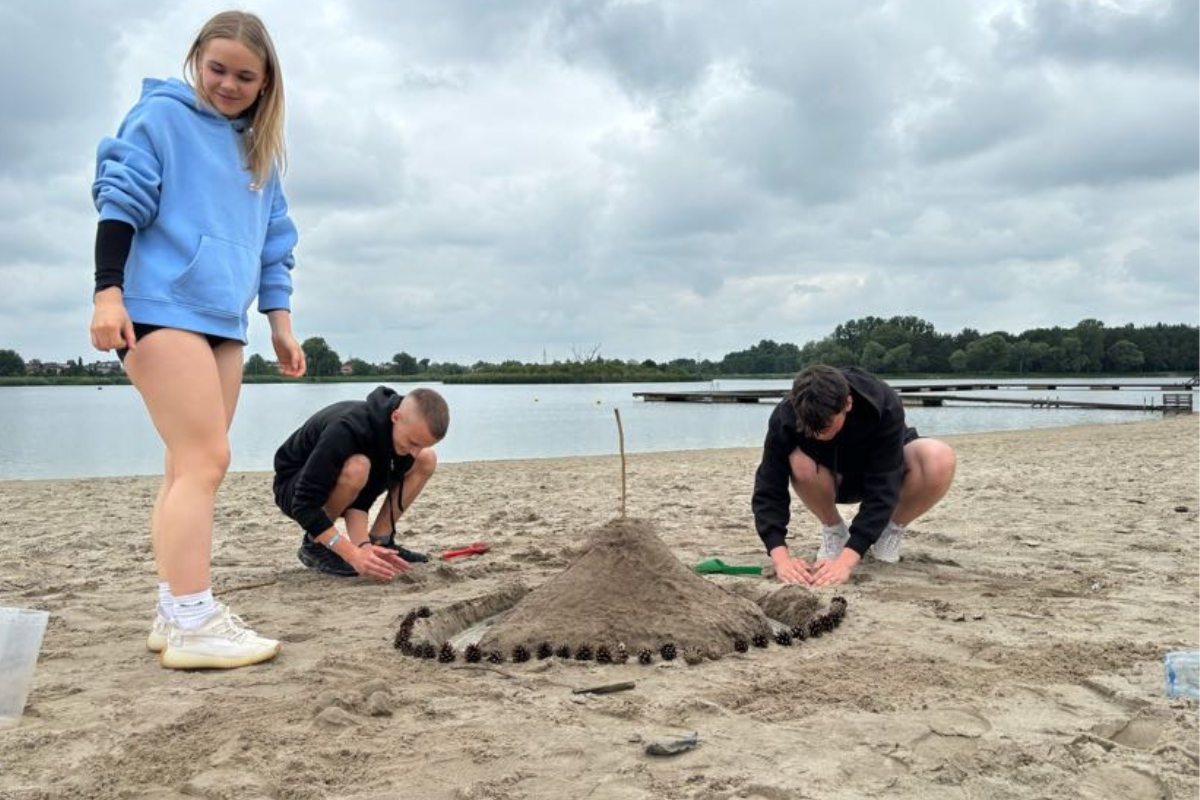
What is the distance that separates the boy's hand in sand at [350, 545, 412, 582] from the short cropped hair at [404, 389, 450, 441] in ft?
2.27

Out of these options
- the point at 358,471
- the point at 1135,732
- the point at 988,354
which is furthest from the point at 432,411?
the point at 988,354

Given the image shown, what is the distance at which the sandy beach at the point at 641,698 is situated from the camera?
2.14 meters

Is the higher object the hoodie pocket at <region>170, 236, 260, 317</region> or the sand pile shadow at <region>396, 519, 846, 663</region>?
the hoodie pocket at <region>170, 236, 260, 317</region>

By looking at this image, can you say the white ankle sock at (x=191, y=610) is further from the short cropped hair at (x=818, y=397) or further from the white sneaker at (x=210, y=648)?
the short cropped hair at (x=818, y=397)

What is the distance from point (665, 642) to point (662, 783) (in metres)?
1.21

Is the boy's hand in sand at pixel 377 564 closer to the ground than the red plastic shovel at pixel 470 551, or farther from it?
farther from it

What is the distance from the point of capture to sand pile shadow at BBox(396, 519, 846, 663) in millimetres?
3287

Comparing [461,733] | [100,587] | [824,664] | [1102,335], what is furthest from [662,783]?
[1102,335]

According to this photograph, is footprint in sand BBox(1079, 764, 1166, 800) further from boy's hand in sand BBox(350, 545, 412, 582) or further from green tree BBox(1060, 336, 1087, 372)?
green tree BBox(1060, 336, 1087, 372)

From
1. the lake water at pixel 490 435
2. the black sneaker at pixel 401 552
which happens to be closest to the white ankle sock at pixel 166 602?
the black sneaker at pixel 401 552

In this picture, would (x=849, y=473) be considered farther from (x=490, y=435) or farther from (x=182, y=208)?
(x=490, y=435)

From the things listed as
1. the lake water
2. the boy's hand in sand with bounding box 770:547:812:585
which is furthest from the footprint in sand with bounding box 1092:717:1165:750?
the lake water

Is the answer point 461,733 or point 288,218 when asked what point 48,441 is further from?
point 461,733

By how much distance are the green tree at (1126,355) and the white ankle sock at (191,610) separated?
104m
